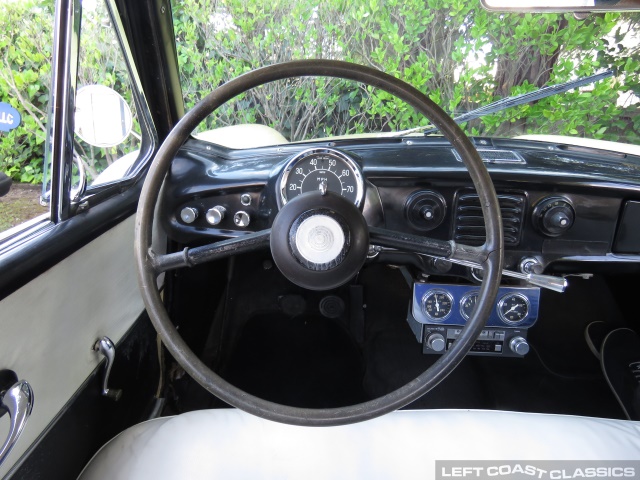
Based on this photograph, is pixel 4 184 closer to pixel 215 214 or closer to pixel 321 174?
pixel 215 214

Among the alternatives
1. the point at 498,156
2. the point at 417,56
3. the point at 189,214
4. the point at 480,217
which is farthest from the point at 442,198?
the point at 189,214

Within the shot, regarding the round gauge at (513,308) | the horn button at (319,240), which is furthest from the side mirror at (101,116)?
the round gauge at (513,308)

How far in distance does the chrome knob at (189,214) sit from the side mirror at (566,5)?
1104 mm

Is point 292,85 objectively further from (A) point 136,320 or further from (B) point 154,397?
(B) point 154,397

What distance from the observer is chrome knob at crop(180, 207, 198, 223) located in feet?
5.80

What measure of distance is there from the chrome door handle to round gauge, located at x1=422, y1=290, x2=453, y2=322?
4.41 feet

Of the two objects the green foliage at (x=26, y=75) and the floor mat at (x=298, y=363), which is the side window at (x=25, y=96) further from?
the floor mat at (x=298, y=363)

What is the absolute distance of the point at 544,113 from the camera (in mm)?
1993

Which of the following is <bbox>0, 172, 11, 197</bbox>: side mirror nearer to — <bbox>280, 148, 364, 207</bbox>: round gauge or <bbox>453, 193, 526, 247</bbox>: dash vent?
<bbox>280, 148, 364, 207</bbox>: round gauge

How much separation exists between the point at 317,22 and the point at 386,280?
120 centimetres

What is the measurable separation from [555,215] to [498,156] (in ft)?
0.95

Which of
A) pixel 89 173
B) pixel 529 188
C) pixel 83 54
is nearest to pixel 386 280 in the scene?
pixel 529 188

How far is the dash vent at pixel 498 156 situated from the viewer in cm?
176

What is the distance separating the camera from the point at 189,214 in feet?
5.80
